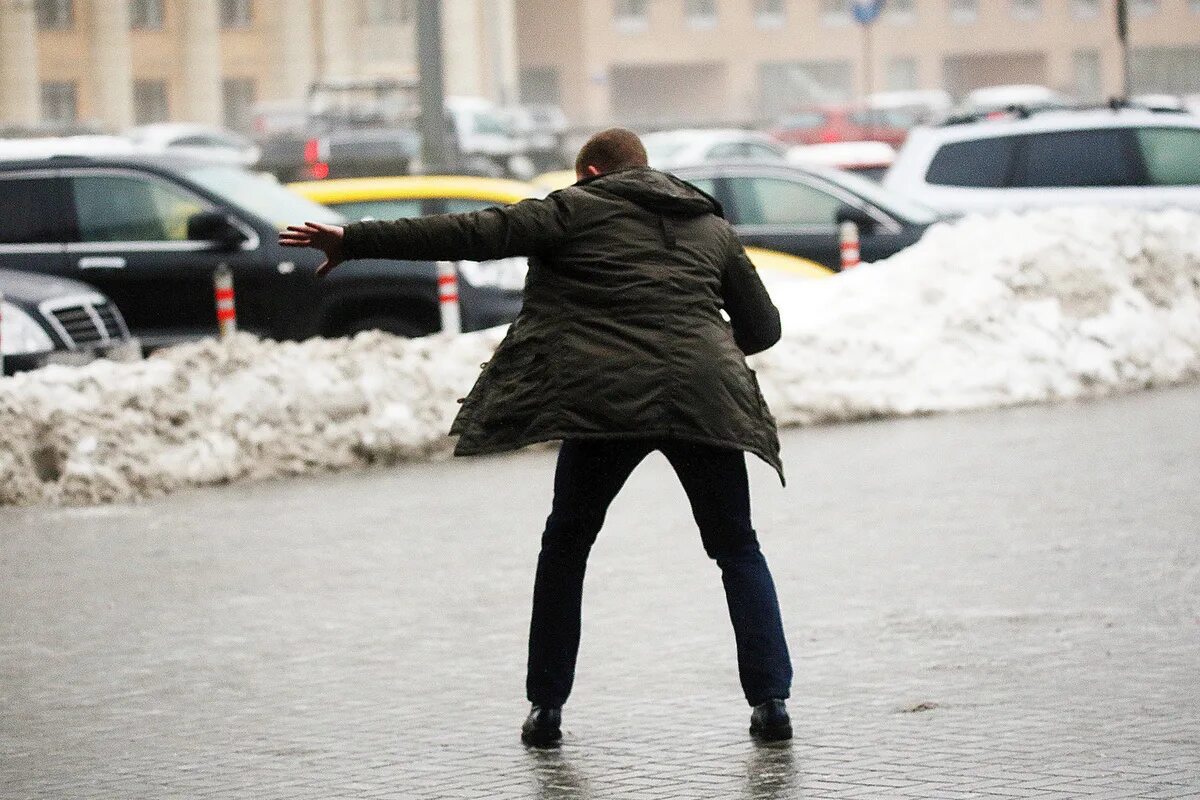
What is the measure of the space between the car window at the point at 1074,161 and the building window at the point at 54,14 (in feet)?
211

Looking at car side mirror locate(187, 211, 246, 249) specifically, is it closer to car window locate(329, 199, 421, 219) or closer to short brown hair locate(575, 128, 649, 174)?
car window locate(329, 199, 421, 219)

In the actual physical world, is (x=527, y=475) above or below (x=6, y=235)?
below

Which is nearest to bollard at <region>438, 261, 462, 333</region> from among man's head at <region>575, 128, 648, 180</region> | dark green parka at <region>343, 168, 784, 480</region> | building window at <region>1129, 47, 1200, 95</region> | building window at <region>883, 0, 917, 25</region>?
man's head at <region>575, 128, 648, 180</region>

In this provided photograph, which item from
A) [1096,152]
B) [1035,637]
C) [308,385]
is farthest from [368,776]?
[1096,152]

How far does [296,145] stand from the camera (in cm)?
4181

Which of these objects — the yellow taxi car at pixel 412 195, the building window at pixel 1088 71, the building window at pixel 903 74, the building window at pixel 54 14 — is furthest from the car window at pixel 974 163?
the building window at pixel 1088 71

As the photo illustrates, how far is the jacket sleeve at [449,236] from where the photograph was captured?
6.06m

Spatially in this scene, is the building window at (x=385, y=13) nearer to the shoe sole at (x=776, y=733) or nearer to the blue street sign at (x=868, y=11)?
the blue street sign at (x=868, y=11)

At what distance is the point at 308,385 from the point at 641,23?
77.4 meters

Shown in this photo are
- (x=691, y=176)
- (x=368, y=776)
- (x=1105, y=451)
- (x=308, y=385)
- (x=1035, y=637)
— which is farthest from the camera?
(x=691, y=176)

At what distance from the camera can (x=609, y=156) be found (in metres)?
6.46

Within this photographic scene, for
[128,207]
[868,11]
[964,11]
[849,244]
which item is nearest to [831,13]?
[964,11]

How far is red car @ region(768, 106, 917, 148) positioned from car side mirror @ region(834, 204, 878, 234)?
113 ft

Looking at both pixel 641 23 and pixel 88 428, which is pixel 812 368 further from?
pixel 641 23
